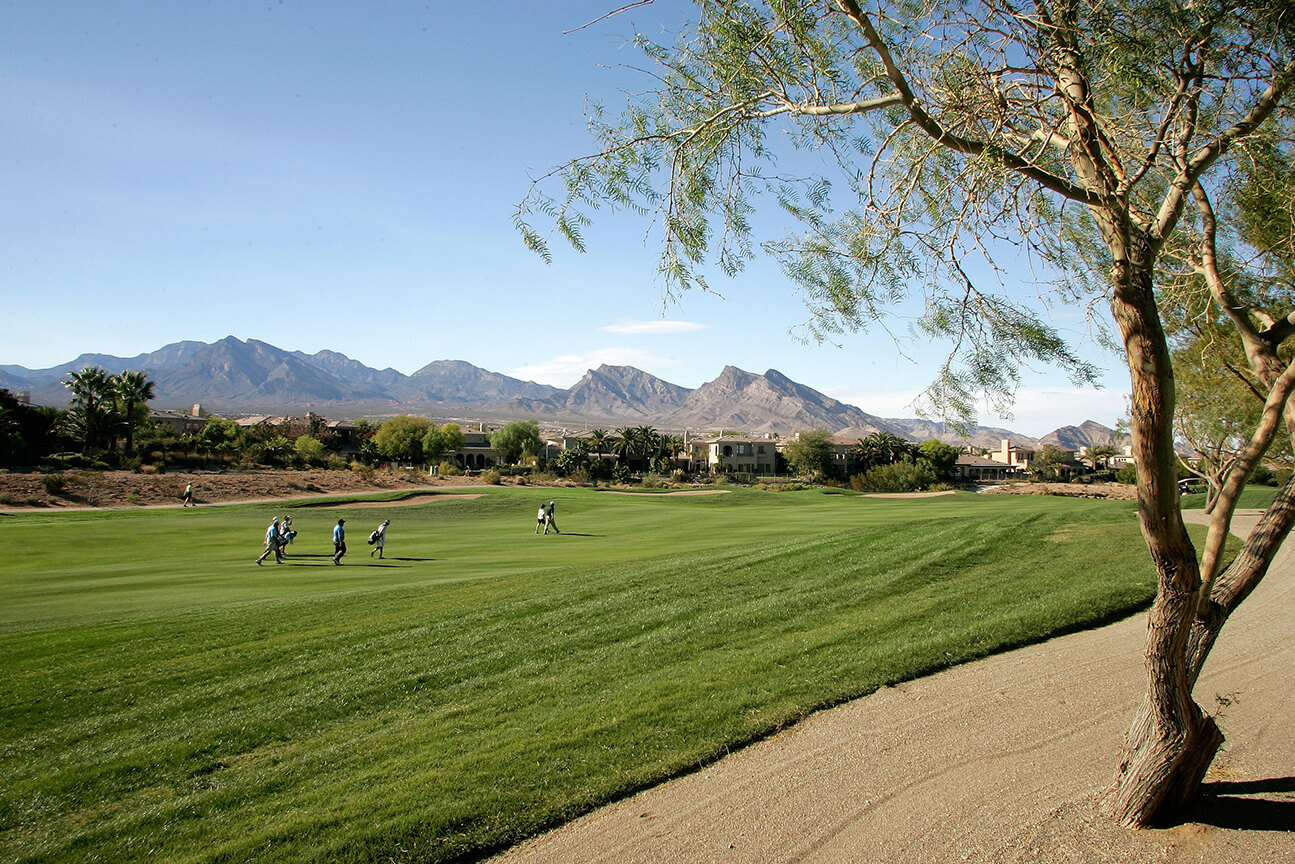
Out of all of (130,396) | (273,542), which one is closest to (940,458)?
(273,542)

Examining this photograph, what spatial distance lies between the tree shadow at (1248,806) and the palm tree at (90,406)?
3194 inches

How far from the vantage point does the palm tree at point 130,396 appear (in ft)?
226

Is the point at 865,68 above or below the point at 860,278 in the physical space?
above

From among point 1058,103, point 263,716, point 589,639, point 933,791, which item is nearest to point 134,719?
point 263,716

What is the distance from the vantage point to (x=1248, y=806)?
561 centimetres

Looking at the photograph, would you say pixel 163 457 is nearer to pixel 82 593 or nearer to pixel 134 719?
pixel 82 593

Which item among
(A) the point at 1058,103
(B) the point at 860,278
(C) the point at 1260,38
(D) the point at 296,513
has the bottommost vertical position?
(D) the point at 296,513

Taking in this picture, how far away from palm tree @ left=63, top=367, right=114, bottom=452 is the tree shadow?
81.1 m

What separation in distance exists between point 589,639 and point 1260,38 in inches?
385

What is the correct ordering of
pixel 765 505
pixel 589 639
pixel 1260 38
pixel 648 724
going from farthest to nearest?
pixel 765 505
pixel 589 639
pixel 648 724
pixel 1260 38

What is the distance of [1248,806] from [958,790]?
83.9 inches

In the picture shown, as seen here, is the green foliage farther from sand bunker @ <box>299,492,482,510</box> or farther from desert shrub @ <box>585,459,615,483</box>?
sand bunker @ <box>299,492,482,510</box>

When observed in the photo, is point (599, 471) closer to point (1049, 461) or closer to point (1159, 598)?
point (1049, 461)

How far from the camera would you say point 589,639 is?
1069 centimetres
